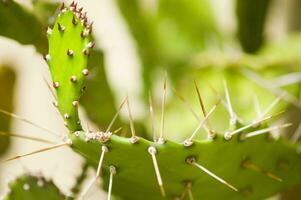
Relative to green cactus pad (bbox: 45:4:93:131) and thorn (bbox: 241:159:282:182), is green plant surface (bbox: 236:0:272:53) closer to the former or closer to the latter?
thorn (bbox: 241:159:282:182)

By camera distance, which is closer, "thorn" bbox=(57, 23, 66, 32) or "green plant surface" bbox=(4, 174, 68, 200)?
"thorn" bbox=(57, 23, 66, 32)

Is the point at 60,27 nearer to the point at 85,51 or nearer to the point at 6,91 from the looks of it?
the point at 85,51

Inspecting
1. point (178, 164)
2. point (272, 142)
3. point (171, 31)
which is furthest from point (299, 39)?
point (178, 164)

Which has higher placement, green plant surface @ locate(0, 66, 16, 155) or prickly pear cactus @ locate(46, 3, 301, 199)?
green plant surface @ locate(0, 66, 16, 155)

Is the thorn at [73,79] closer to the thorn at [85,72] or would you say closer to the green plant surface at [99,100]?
the thorn at [85,72]

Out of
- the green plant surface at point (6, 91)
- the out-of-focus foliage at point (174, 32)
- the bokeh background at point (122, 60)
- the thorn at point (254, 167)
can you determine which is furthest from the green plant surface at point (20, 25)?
the green plant surface at point (6, 91)

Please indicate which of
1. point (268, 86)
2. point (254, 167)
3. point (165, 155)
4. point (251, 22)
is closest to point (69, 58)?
point (165, 155)

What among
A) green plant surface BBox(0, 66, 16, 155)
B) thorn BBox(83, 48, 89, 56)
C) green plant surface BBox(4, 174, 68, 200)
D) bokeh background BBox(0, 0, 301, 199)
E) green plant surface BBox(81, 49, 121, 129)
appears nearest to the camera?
thorn BBox(83, 48, 89, 56)

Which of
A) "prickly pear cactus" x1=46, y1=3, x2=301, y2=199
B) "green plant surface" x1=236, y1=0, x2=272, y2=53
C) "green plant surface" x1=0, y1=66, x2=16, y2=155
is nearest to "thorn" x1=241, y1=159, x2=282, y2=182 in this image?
"prickly pear cactus" x1=46, y1=3, x2=301, y2=199
